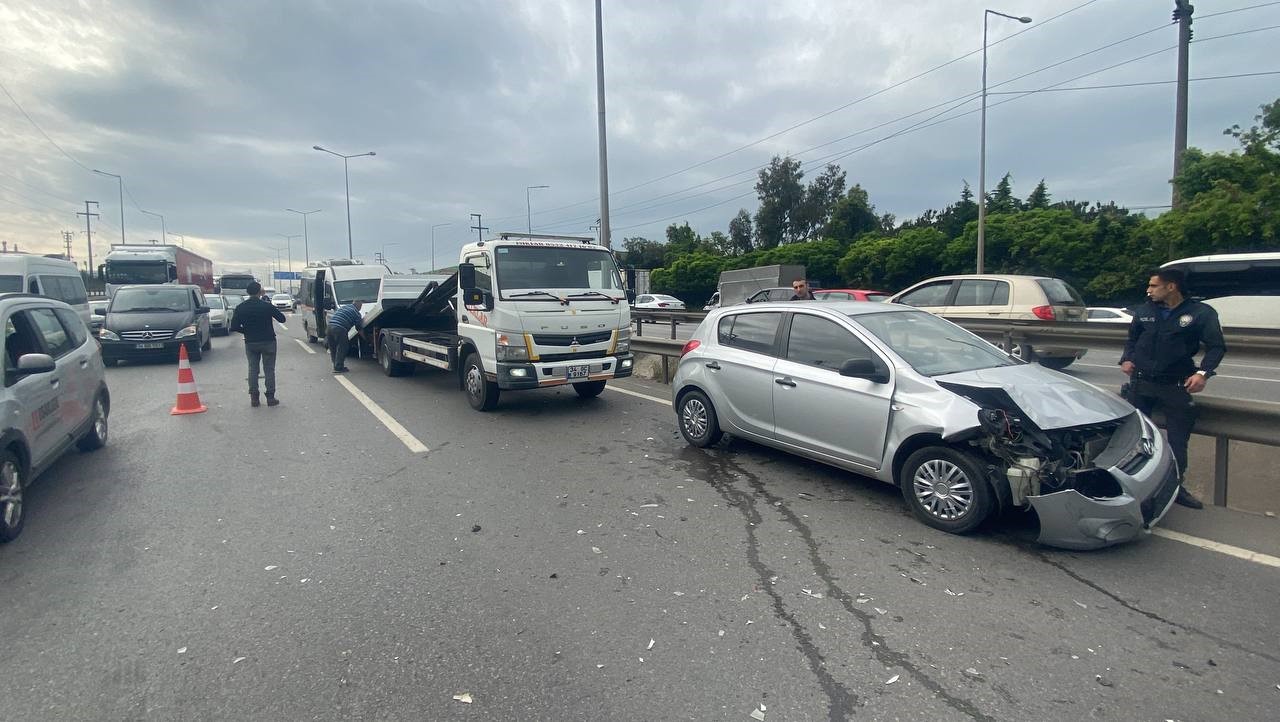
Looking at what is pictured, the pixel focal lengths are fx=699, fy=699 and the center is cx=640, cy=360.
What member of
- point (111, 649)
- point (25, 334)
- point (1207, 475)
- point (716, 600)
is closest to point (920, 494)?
point (716, 600)

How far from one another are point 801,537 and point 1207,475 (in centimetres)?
418

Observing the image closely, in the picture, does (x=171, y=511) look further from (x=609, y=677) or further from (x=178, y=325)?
(x=178, y=325)

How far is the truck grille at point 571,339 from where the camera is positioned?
346 inches

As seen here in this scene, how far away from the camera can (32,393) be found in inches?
209

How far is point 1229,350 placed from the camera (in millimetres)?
7277

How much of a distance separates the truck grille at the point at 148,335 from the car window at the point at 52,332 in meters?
9.79

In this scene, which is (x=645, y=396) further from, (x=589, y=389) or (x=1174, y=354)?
(x=1174, y=354)

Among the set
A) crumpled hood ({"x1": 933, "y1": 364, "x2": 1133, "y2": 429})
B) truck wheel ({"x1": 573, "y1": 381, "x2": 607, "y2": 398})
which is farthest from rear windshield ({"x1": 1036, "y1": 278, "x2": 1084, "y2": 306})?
truck wheel ({"x1": 573, "y1": 381, "x2": 607, "y2": 398})

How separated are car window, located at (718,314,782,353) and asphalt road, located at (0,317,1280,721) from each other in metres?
1.14

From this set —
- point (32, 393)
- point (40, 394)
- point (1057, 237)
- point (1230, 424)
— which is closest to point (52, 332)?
point (40, 394)

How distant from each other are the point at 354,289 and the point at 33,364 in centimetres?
1298

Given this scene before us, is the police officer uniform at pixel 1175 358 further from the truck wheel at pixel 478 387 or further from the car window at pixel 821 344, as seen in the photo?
the truck wheel at pixel 478 387

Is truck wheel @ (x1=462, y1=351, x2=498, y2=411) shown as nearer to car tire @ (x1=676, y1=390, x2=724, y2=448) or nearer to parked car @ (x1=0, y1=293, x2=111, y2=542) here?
car tire @ (x1=676, y1=390, x2=724, y2=448)

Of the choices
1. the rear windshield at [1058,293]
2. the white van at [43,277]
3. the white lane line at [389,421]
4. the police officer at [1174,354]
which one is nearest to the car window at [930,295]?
the rear windshield at [1058,293]
